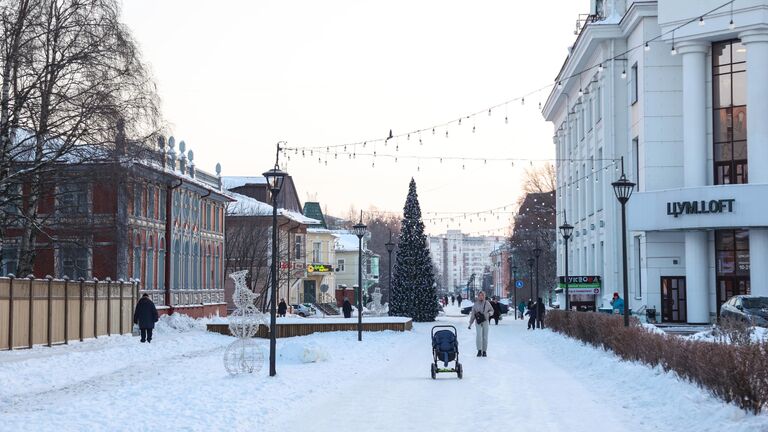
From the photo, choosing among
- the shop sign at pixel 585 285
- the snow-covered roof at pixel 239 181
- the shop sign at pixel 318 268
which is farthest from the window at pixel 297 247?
the shop sign at pixel 585 285

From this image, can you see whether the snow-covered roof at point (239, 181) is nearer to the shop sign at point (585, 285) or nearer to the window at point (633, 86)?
the shop sign at point (585, 285)

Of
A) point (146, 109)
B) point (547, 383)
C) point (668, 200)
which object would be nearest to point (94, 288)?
point (146, 109)

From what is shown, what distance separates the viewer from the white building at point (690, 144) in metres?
40.5

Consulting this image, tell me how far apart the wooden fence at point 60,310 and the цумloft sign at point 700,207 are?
21.3 meters

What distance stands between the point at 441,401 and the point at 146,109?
17.9 metres

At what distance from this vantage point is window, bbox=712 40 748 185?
41.8 metres

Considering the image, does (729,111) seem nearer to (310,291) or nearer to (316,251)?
(310,291)

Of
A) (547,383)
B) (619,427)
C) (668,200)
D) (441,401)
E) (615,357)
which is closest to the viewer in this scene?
(619,427)

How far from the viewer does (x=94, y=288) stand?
33.9 meters

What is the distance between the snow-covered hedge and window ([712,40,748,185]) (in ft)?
66.3

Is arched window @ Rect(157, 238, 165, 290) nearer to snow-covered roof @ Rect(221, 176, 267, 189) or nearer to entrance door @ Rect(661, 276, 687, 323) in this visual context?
entrance door @ Rect(661, 276, 687, 323)

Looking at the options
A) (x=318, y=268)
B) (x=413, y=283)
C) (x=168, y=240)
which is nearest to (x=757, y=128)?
(x=413, y=283)

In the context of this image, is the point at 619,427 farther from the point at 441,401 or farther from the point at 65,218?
the point at 65,218

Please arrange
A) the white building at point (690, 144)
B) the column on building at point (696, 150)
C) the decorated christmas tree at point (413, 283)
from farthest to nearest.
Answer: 1. the decorated christmas tree at point (413, 283)
2. the column on building at point (696, 150)
3. the white building at point (690, 144)
